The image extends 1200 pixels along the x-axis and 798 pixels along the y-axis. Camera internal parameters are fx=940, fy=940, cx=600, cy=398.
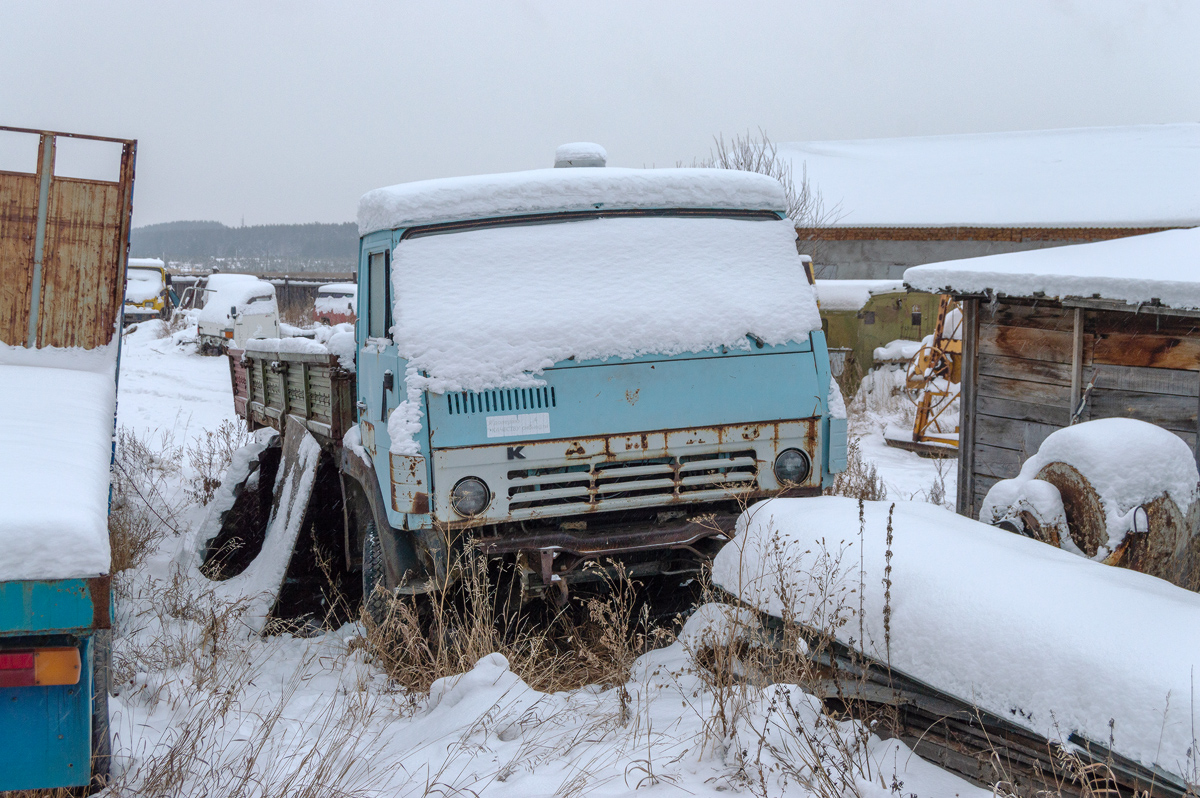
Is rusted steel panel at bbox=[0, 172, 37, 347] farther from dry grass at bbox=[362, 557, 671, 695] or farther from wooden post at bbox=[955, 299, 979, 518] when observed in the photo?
wooden post at bbox=[955, 299, 979, 518]

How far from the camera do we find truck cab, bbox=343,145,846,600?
14.4ft

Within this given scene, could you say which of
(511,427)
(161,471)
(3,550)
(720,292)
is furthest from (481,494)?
(161,471)

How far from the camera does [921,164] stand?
27312 mm

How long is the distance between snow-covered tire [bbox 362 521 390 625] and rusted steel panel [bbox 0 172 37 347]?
78.1 inches

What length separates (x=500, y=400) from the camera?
442 cm

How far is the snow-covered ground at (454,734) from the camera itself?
3031 millimetres

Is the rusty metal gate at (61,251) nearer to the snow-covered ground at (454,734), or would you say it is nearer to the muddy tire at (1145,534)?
the snow-covered ground at (454,734)

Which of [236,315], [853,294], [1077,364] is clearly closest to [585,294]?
[1077,364]

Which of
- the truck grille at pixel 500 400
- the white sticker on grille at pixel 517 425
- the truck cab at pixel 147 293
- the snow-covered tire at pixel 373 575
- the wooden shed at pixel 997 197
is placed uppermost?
Answer: the wooden shed at pixel 997 197

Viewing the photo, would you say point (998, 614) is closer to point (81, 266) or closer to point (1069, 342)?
point (1069, 342)

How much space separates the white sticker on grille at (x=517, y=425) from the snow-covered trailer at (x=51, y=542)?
62.8 inches

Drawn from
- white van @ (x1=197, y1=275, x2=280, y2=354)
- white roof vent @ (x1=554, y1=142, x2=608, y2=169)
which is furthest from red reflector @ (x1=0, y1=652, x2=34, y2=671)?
white van @ (x1=197, y1=275, x2=280, y2=354)

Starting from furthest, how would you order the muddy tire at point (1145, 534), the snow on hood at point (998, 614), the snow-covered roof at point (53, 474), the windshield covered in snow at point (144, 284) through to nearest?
1. the windshield covered in snow at point (144, 284)
2. the muddy tire at point (1145, 534)
3. the snow on hood at point (998, 614)
4. the snow-covered roof at point (53, 474)

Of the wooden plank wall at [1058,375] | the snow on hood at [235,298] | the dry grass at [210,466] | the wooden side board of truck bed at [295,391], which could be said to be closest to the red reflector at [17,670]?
the wooden side board of truck bed at [295,391]
